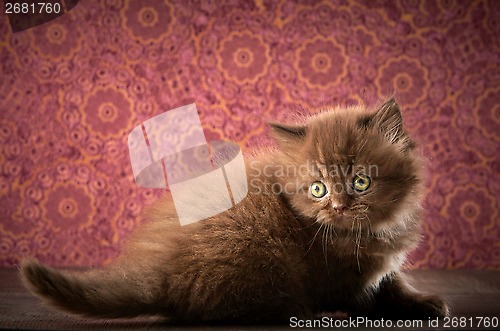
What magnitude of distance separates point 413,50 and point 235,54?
81 centimetres

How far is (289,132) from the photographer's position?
1.22 m

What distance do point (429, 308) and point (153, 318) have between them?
64 centimetres

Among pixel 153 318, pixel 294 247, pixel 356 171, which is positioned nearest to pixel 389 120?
pixel 356 171

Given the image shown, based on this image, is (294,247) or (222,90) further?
(222,90)

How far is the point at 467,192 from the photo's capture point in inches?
93.4

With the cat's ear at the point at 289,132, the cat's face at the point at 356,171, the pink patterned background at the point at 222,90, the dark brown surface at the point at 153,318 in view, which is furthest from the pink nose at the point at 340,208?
the pink patterned background at the point at 222,90

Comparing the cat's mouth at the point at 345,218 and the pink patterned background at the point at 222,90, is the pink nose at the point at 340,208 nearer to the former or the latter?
the cat's mouth at the point at 345,218

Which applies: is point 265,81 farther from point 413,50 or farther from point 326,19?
point 413,50

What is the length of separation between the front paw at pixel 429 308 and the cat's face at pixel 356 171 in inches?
8.3

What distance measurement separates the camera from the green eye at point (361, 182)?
1109 mm

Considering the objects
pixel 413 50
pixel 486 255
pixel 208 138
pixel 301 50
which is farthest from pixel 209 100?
pixel 486 255

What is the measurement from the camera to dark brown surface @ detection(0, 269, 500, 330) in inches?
43.4

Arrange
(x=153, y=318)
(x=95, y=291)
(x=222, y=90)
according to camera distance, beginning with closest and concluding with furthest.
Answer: (x=95, y=291)
(x=153, y=318)
(x=222, y=90)

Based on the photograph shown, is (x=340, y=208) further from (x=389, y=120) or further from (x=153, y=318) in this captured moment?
(x=153, y=318)
